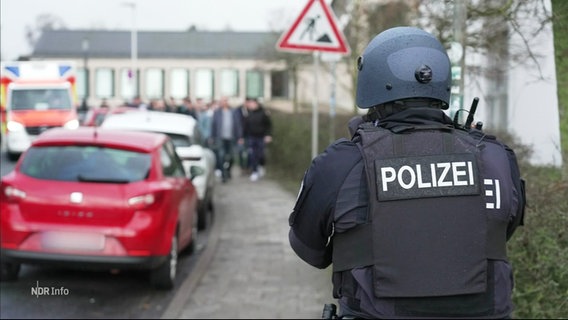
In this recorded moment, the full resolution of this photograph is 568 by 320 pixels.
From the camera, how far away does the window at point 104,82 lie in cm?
4600

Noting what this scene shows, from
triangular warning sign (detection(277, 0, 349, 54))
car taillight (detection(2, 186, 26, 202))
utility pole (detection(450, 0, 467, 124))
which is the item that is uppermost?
triangular warning sign (detection(277, 0, 349, 54))

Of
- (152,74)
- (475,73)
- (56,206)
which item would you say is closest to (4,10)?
(56,206)

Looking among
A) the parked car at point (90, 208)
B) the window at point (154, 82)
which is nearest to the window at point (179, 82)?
the window at point (154, 82)

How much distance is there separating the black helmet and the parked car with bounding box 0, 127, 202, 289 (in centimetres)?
469

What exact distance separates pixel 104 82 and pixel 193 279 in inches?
1643

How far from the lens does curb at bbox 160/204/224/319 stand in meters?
6.93

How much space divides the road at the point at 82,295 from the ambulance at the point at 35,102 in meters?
14.3

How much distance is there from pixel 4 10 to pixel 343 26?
48.6 ft

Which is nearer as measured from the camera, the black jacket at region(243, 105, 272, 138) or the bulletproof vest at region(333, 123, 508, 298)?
the bulletproof vest at region(333, 123, 508, 298)

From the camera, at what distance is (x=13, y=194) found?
23.7ft

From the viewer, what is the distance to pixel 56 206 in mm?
7051

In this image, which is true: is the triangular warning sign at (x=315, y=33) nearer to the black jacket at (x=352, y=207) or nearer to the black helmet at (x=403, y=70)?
the black helmet at (x=403, y=70)

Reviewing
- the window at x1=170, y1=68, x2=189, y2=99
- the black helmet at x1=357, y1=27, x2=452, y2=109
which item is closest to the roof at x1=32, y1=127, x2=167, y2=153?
the black helmet at x1=357, y1=27, x2=452, y2=109

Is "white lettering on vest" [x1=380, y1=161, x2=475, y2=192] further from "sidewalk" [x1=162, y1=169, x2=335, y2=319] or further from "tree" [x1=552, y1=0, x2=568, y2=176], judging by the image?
"sidewalk" [x1=162, y1=169, x2=335, y2=319]
